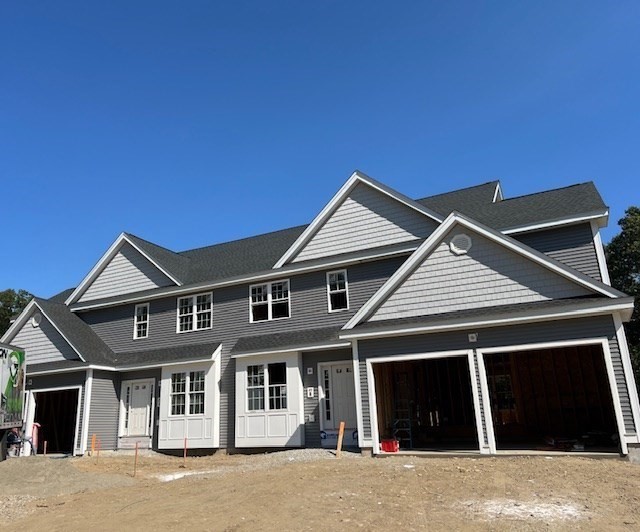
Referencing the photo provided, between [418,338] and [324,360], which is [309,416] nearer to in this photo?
[324,360]

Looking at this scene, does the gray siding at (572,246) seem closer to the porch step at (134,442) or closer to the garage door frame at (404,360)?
the garage door frame at (404,360)

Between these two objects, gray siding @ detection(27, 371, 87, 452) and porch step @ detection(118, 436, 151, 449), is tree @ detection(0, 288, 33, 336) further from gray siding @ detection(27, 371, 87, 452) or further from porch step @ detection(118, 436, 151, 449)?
porch step @ detection(118, 436, 151, 449)

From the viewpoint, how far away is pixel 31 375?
2002 centimetres

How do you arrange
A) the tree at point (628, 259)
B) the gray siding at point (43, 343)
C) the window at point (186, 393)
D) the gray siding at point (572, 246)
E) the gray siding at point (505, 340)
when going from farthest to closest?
1. the tree at point (628, 259)
2. the gray siding at point (43, 343)
3. the window at point (186, 393)
4. the gray siding at point (572, 246)
5. the gray siding at point (505, 340)

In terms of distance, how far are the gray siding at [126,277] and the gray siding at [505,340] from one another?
422 inches

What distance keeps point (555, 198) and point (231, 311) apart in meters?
12.0

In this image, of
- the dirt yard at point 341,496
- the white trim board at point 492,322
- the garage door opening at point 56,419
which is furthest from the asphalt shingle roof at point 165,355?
the white trim board at point 492,322

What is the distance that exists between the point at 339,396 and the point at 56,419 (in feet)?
46.1

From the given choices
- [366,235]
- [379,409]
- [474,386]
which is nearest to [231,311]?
[366,235]

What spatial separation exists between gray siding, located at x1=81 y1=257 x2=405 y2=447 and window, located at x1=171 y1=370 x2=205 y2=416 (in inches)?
34.6

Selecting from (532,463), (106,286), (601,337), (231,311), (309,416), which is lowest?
(532,463)

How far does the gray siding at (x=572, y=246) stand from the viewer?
47.5 feet

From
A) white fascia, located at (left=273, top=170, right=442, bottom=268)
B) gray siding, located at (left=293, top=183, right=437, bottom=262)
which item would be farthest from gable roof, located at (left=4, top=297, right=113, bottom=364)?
gray siding, located at (left=293, top=183, right=437, bottom=262)

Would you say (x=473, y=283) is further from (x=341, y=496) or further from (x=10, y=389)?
(x=10, y=389)
